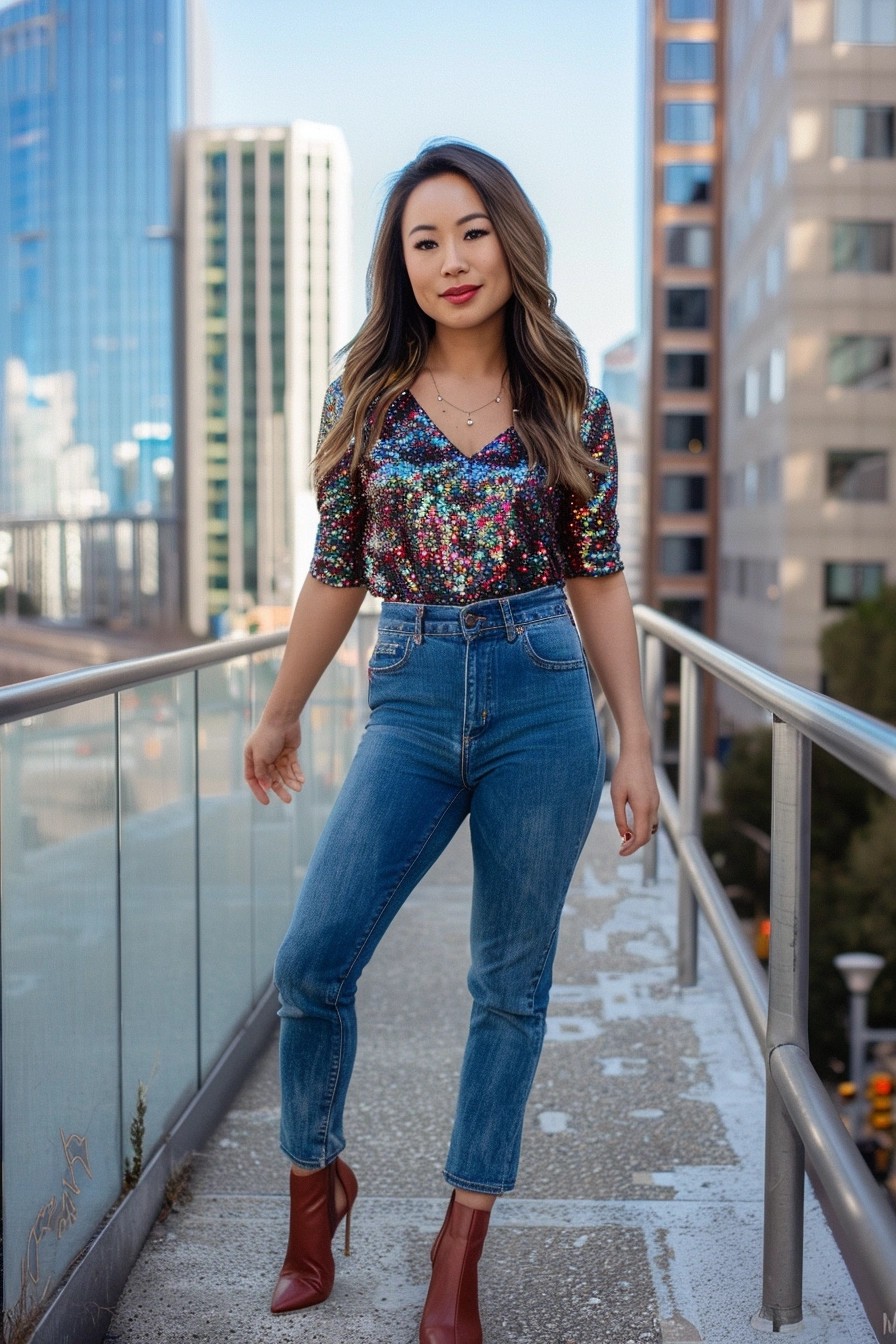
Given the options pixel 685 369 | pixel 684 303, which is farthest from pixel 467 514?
pixel 684 303

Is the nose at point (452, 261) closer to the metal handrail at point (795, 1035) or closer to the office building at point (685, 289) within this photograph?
the metal handrail at point (795, 1035)

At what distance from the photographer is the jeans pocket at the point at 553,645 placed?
84.5 inches

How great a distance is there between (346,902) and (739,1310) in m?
0.93

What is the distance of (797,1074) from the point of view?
2.15 m

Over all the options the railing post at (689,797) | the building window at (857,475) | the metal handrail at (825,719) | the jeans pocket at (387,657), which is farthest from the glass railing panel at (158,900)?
the building window at (857,475)

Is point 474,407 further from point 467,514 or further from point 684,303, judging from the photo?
point 684,303

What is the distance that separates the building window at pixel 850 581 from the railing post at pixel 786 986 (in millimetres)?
40521

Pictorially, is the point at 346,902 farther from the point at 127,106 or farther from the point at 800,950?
the point at 127,106

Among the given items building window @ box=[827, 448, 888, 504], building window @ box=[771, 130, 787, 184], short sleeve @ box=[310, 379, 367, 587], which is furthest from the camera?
building window @ box=[771, 130, 787, 184]

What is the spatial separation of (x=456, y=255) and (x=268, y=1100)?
202cm

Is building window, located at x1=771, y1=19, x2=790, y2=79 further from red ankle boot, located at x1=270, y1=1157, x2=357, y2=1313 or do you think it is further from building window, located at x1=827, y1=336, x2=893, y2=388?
red ankle boot, located at x1=270, y1=1157, x2=357, y2=1313

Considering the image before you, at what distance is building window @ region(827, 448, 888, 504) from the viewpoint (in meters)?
41.8

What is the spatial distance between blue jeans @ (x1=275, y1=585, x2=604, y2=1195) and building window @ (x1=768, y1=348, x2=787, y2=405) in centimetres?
4369

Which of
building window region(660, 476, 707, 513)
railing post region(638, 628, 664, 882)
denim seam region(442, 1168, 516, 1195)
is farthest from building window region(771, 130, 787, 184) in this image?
denim seam region(442, 1168, 516, 1195)
